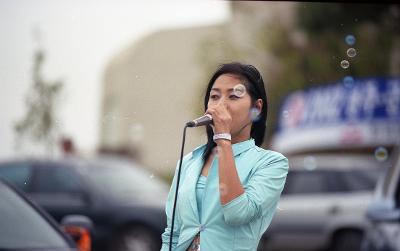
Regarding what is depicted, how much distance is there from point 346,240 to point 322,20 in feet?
40.9

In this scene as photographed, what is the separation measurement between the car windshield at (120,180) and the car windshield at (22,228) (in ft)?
22.6

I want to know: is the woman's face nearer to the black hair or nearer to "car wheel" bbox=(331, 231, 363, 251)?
the black hair

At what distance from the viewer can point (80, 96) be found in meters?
16.4

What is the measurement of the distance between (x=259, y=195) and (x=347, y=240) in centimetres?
1003

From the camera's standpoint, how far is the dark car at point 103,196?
38.4 ft

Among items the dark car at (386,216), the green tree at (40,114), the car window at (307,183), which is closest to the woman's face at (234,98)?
the dark car at (386,216)

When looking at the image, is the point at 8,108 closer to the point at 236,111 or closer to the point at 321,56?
the point at 236,111

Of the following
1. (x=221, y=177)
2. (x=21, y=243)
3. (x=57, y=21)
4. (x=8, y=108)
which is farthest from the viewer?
(x=57, y=21)

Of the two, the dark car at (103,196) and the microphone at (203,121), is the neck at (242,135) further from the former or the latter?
the dark car at (103,196)

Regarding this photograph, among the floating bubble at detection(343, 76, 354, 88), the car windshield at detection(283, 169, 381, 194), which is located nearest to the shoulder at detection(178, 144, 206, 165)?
the floating bubble at detection(343, 76, 354, 88)

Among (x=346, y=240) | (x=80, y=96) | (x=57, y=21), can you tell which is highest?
(x=57, y=21)

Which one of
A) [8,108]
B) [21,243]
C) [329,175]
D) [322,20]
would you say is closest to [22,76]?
[8,108]

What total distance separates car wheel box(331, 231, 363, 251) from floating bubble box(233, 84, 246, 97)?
986cm

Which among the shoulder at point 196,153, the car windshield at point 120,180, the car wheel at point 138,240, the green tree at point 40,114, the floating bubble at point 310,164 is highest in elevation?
the shoulder at point 196,153
